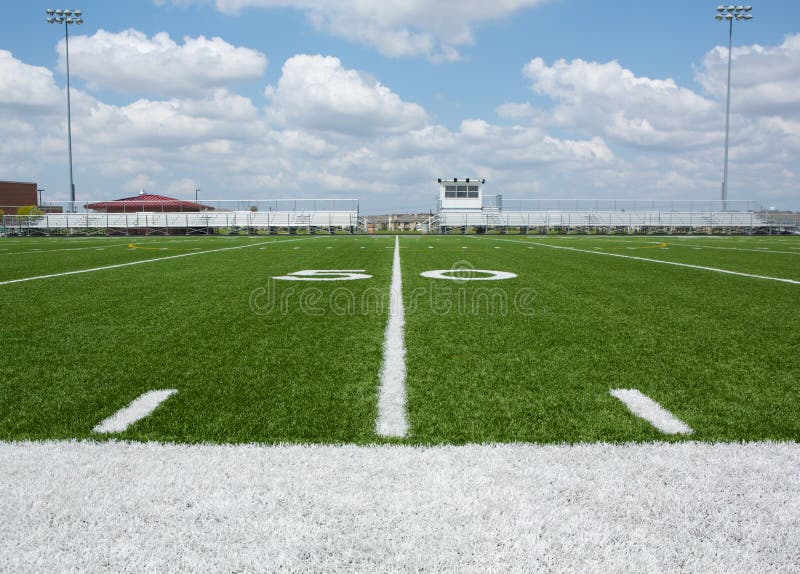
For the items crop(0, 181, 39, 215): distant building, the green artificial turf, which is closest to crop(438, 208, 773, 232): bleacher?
the green artificial turf

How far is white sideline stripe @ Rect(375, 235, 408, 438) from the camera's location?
7.80 feet

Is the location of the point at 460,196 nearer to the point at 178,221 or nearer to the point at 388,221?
the point at 388,221

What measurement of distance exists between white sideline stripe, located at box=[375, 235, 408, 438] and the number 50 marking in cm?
340

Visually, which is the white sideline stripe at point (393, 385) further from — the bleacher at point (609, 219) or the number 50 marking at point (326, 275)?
the bleacher at point (609, 219)

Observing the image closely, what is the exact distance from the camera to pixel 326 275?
9.04 metres

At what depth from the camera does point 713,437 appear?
7.34 ft

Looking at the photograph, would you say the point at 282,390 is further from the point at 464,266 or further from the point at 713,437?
the point at 464,266

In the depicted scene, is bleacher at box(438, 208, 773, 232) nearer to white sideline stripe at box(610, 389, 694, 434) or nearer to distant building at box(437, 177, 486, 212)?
distant building at box(437, 177, 486, 212)

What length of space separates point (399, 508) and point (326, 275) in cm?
746

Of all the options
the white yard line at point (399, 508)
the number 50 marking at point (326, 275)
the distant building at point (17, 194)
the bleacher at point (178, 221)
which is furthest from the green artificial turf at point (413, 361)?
the distant building at point (17, 194)

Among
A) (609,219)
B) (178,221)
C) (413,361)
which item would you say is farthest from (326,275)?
(609,219)

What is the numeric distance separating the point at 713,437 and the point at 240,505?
5.62 ft

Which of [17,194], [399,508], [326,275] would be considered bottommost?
[399,508]

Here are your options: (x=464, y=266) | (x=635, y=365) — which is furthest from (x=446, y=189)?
(x=635, y=365)
